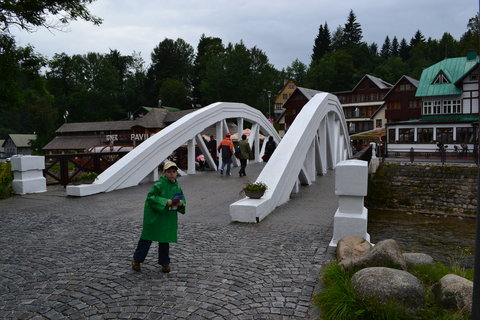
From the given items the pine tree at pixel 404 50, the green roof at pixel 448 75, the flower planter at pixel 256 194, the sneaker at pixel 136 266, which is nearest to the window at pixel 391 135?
the green roof at pixel 448 75

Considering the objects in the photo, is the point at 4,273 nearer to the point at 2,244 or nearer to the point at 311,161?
the point at 2,244

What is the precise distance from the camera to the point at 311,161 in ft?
41.9

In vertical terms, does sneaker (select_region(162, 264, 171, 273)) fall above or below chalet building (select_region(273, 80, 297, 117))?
below

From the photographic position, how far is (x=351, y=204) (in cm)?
541

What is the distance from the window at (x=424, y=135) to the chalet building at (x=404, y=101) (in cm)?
1118

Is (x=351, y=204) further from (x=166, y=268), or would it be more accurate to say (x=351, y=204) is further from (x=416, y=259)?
(x=166, y=268)

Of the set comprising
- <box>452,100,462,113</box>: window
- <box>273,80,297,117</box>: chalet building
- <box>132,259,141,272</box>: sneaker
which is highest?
<box>273,80,297,117</box>: chalet building

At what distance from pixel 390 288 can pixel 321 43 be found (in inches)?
3559

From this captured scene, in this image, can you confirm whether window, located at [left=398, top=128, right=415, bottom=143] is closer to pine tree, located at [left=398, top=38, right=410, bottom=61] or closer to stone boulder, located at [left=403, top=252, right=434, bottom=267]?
stone boulder, located at [left=403, top=252, right=434, bottom=267]

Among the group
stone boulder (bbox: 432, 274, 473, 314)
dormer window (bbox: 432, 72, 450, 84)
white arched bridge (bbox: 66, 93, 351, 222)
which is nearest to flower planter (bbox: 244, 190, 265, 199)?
white arched bridge (bbox: 66, 93, 351, 222)

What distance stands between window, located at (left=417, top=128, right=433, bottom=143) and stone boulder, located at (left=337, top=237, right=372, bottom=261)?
109 feet

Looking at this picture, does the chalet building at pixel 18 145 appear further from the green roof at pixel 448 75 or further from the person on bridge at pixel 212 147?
the person on bridge at pixel 212 147

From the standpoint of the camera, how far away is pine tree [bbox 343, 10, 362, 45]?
291ft

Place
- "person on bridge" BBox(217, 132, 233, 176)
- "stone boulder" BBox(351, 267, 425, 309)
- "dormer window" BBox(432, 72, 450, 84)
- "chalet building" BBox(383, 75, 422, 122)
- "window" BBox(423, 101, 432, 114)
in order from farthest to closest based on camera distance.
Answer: "chalet building" BBox(383, 75, 422, 122), "window" BBox(423, 101, 432, 114), "dormer window" BBox(432, 72, 450, 84), "person on bridge" BBox(217, 132, 233, 176), "stone boulder" BBox(351, 267, 425, 309)
